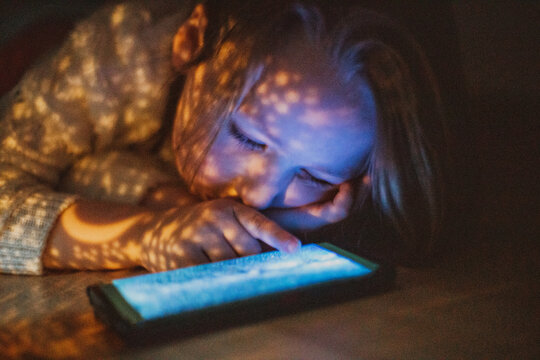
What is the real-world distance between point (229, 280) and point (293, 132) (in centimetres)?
28

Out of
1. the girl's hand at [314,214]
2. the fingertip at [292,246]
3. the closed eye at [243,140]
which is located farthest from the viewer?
the girl's hand at [314,214]

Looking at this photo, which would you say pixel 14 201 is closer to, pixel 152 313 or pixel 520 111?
pixel 152 313

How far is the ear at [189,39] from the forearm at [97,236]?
0.31 metres

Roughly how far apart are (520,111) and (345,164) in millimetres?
756

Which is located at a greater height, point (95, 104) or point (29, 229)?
point (95, 104)

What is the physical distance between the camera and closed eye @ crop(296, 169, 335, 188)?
93 centimetres

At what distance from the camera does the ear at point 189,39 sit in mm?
999

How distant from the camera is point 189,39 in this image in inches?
40.8

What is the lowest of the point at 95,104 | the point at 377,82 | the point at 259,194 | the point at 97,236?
the point at 97,236

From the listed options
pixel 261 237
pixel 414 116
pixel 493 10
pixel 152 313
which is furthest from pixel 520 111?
pixel 152 313

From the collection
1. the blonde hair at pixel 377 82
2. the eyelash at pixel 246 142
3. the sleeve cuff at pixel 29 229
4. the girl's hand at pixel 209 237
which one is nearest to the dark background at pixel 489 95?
the blonde hair at pixel 377 82

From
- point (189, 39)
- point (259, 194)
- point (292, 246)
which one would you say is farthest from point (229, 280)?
point (189, 39)

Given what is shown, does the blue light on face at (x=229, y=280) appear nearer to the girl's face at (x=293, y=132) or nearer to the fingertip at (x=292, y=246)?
the fingertip at (x=292, y=246)

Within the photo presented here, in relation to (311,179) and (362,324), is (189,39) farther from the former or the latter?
(362,324)
